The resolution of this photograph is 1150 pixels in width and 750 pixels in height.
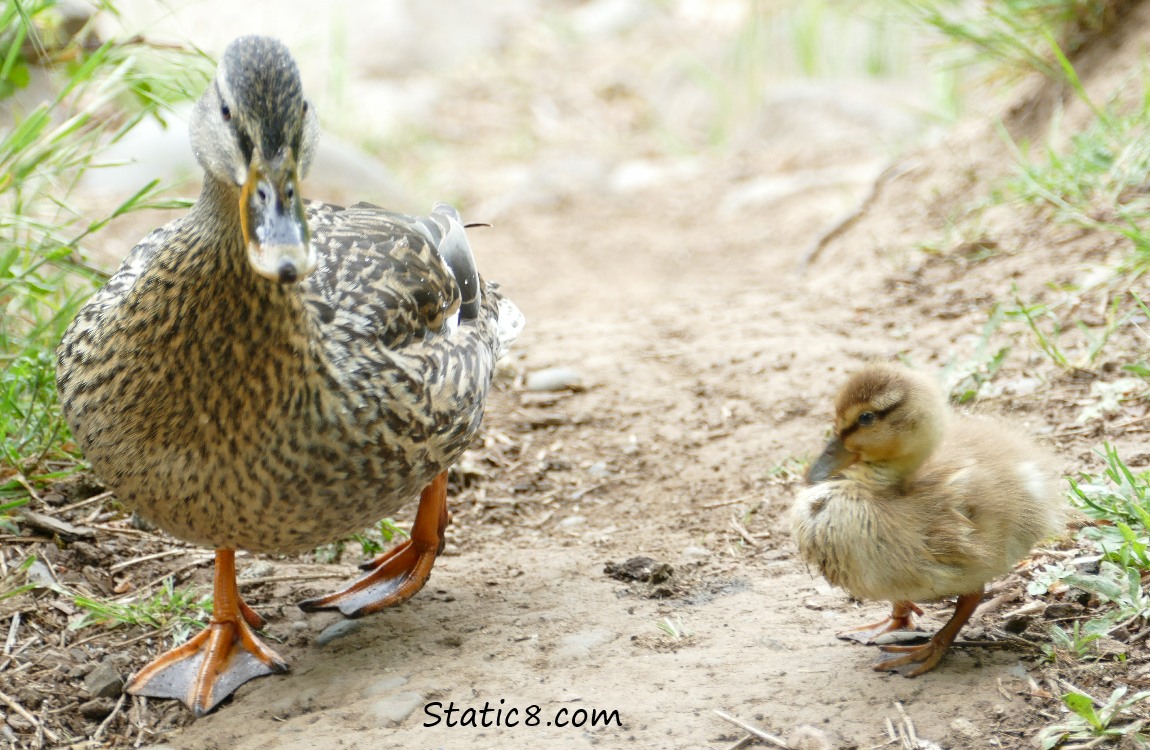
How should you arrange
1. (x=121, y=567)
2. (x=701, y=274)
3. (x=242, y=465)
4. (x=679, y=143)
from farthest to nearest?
(x=679, y=143)
(x=701, y=274)
(x=121, y=567)
(x=242, y=465)

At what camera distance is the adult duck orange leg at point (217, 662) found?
3076mm

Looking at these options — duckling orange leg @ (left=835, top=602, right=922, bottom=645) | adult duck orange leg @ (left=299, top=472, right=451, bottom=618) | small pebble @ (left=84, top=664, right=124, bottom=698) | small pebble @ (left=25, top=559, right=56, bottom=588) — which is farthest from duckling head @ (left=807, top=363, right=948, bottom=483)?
small pebble @ (left=25, top=559, right=56, bottom=588)

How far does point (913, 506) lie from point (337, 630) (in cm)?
167

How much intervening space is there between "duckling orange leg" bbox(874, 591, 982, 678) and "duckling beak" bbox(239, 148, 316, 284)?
159 cm

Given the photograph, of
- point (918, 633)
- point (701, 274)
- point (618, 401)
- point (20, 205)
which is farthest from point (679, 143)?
point (918, 633)

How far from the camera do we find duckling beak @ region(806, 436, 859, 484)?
289 cm

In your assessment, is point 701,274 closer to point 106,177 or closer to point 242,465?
point 106,177

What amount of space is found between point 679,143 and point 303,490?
919 centimetres

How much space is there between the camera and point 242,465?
2848 millimetres

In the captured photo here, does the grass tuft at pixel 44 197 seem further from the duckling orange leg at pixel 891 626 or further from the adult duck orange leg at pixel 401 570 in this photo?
the duckling orange leg at pixel 891 626

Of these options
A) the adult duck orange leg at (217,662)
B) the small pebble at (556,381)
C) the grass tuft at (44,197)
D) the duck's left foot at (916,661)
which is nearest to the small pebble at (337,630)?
the adult duck orange leg at (217,662)

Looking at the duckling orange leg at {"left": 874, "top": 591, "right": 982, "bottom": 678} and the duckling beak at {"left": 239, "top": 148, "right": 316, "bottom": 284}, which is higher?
the duckling beak at {"left": 239, "top": 148, "right": 316, "bottom": 284}

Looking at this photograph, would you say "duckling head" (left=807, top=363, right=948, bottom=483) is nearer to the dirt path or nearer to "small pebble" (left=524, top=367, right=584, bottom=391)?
the dirt path

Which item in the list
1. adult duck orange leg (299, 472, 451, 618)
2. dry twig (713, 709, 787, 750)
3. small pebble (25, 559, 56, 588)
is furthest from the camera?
adult duck orange leg (299, 472, 451, 618)
